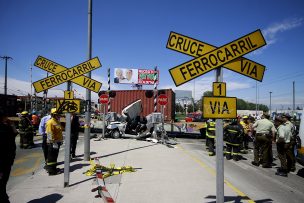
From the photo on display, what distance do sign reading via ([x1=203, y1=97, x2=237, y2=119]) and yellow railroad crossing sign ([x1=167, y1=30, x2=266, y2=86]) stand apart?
0.44m

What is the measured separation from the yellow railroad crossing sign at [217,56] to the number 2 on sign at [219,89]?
0.92ft

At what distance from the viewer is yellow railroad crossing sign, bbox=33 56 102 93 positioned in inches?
260

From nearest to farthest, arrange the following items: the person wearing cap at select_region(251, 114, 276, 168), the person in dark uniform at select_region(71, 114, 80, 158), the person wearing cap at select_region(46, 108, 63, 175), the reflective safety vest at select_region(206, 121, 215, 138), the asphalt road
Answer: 1. the asphalt road
2. the person wearing cap at select_region(46, 108, 63, 175)
3. the person wearing cap at select_region(251, 114, 276, 168)
4. the person in dark uniform at select_region(71, 114, 80, 158)
5. the reflective safety vest at select_region(206, 121, 215, 138)

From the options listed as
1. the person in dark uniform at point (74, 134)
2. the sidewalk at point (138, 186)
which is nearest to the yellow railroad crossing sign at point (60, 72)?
the sidewalk at point (138, 186)

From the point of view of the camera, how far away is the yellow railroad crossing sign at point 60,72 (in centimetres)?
661

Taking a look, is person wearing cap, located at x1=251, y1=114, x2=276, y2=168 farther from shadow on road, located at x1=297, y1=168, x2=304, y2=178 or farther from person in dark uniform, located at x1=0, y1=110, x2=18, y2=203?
person in dark uniform, located at x1=0, y1=110, x2=18, y2=203

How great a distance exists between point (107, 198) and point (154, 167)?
4018 millimetres

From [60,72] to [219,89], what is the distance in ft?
13.2

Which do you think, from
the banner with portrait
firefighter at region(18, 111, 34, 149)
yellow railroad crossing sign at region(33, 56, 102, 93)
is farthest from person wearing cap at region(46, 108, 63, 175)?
the banner with portrait

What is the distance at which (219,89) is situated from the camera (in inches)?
174

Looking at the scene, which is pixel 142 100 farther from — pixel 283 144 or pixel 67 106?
pixel 67 106

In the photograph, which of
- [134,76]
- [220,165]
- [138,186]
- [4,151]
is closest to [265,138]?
[138,186]

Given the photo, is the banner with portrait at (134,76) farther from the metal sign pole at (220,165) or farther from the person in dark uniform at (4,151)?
the metal sign pole at (220,165)

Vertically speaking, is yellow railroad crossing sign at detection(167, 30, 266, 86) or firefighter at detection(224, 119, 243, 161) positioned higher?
yellow railroad crossing sign at detection(167, 30, 266, 86)
